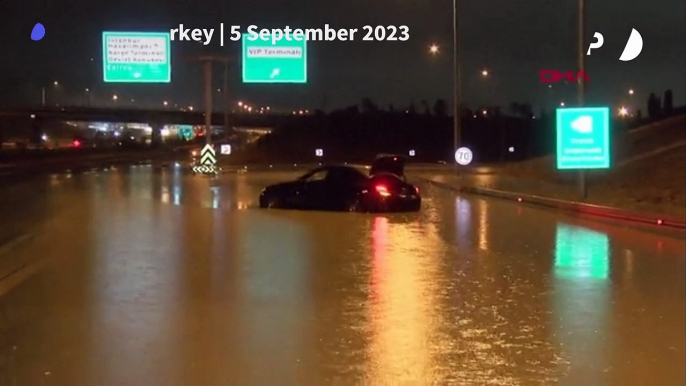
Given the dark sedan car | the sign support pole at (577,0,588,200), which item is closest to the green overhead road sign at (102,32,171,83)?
the dark sedan car

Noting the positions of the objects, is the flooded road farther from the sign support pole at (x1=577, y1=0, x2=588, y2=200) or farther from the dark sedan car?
the sign support pole at (x1=577, y1=0, x2=588, y2=200)

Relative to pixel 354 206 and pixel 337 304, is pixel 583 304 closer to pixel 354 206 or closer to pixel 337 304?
pixel 337 304

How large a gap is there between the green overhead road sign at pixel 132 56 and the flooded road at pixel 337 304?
23750mm

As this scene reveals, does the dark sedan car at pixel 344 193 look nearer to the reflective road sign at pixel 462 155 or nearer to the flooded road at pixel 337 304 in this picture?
the flooded road at pixel 337 304

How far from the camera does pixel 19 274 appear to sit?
45.8 ft

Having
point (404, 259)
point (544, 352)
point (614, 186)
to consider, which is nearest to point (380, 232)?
point (404, 259)

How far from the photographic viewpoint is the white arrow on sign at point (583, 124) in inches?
1213

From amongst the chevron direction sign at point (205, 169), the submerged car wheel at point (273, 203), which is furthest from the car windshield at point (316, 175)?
the chevron direction sign at point (205, 169)

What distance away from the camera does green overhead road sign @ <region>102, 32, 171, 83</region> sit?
44719mm

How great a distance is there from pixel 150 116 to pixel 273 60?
64.0 m

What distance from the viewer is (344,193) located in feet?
85.8

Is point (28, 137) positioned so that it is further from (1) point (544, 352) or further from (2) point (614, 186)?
(1) point (544, 352)

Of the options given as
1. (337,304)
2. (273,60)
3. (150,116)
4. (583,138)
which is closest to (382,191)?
(583,138)

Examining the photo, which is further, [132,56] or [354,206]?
Answer: [132,56]
